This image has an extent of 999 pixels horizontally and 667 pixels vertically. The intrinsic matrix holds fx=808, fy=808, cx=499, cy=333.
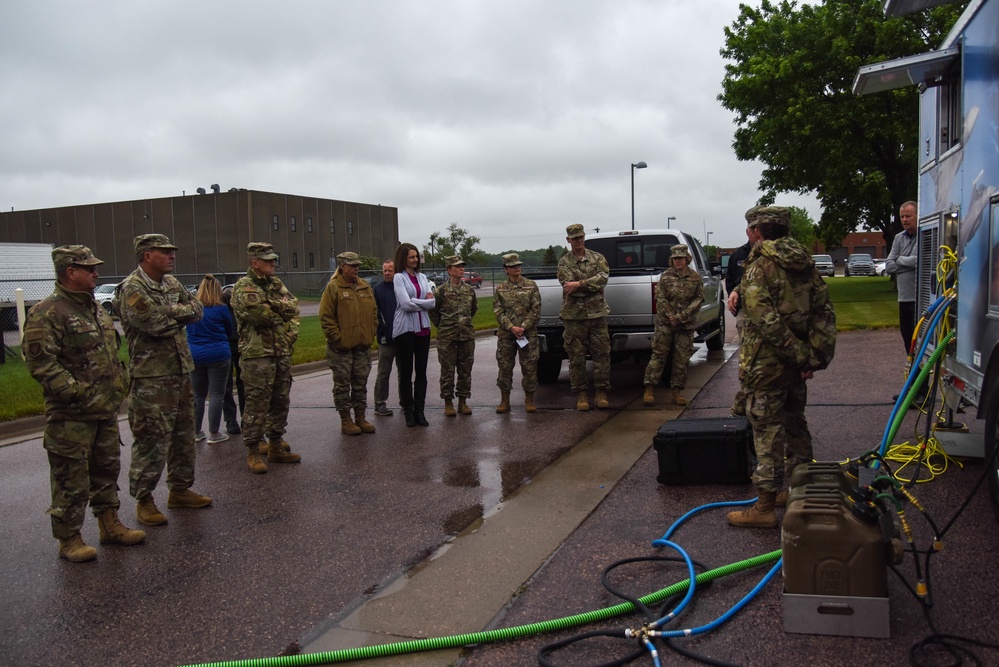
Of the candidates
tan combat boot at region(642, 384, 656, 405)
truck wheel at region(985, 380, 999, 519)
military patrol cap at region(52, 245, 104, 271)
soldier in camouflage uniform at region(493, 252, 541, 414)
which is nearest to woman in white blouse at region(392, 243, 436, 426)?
soldier in camouflage uniform at region(493, 252, 541, 414)

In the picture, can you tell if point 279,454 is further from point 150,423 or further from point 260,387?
point 150,423

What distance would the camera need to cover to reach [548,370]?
1132 cm

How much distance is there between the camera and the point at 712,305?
500 inches

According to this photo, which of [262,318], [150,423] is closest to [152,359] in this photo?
[150,423]

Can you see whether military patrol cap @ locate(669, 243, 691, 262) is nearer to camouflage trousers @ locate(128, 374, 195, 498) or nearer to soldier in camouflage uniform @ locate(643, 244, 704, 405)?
soldier in camouflage uniform @ locate(643, 244, 704, 405)

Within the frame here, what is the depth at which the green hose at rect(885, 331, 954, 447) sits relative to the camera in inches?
193

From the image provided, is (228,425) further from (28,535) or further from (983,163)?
(983,163)

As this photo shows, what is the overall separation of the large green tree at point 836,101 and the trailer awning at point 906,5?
69.9 feet

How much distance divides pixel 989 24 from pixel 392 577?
4.71 metres

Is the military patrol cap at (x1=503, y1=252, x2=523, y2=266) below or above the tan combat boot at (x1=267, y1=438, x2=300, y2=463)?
above

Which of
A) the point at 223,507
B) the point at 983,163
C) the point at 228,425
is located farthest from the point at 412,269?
the point at 983,163

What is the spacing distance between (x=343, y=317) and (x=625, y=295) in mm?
3729

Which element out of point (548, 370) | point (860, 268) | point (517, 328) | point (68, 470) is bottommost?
point (548, 370)

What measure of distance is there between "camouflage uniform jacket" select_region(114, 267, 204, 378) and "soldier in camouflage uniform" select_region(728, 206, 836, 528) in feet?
12.3
